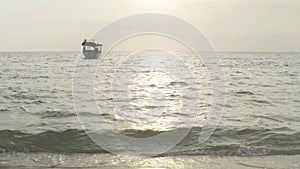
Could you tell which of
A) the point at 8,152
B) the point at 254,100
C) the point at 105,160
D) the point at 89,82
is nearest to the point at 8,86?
the point at 89,82

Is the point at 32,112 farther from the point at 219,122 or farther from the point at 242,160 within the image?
the point at 242,160

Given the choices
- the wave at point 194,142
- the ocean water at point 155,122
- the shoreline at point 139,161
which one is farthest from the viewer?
the ocean water at point 155,122

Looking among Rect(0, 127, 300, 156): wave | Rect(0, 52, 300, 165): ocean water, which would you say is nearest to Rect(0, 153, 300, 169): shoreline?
Rect(0, 52, 300, 165): ocean water

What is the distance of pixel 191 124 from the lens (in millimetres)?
15312

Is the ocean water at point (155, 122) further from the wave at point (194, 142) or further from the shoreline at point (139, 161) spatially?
the shoreline at point (139, 161)

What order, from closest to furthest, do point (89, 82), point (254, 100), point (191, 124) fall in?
point (191, 124) < point (254, 100) < point (89, 82)

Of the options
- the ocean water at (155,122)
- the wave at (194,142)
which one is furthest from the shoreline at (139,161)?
the wave at (194,142)

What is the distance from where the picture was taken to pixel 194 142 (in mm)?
12398

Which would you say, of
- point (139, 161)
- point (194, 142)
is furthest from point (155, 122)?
point (139, 161)

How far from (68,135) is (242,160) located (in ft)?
17.8

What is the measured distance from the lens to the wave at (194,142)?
11219mm

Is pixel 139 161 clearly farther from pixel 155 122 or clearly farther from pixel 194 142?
pixel 155 122

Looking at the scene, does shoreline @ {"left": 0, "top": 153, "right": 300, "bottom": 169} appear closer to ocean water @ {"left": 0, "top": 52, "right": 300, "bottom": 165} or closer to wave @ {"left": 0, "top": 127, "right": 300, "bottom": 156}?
ocean water @ {"left": 0, "top": 52, "right": 300, "bottom": 165}

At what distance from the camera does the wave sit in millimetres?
11219
